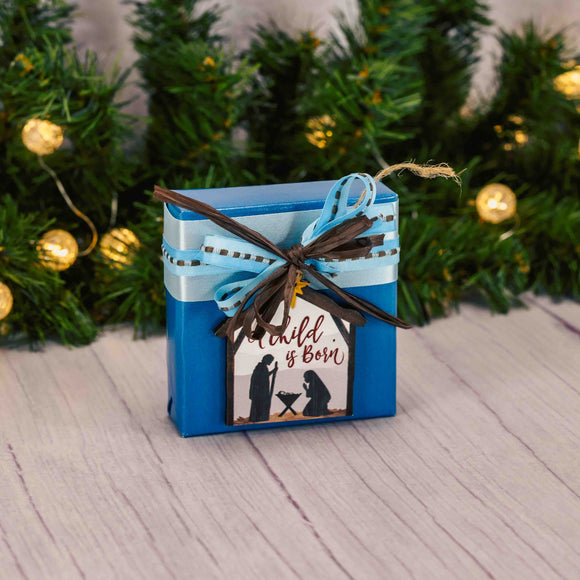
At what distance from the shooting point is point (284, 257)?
68cm

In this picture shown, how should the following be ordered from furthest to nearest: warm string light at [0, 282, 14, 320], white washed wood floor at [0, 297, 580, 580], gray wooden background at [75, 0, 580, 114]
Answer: gray wooden background at [75, 0, 580, 114] → warm string light at [0, 282, 14, 320] → white washed wood floor at [0, 297, 580, 580]

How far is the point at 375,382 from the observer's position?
746 mm

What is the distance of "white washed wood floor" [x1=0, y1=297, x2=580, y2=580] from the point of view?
1.96 feet

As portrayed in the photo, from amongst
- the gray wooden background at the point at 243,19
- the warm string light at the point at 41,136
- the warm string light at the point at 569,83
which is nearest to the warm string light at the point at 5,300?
the warm string light at the point at 41,136

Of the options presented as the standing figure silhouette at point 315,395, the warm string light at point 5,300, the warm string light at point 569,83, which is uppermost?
the warm string light at point 569,83

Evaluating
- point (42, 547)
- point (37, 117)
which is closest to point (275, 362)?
point (42, 547)

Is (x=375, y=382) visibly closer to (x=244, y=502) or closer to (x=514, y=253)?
(x=244, y=502)

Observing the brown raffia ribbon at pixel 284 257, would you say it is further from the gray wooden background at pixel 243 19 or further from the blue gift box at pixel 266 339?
the gray wooden background at pixel 243 19

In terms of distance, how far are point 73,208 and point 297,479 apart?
0.37 meters

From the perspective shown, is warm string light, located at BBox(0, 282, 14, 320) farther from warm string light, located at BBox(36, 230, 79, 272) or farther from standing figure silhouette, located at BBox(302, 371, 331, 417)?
standing figure silhouette, located at BBox(302, 371, 331, 417)

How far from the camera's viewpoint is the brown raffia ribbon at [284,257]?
0.66 meters

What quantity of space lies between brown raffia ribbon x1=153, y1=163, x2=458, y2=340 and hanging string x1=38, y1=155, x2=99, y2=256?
0.77 ft

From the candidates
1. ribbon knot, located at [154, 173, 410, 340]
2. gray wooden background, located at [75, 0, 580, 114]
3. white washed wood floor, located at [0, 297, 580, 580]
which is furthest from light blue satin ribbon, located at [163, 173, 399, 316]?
gray wooden background, located at [75, 0, 580, 114]

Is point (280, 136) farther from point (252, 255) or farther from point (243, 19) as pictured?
point (252, 255)
